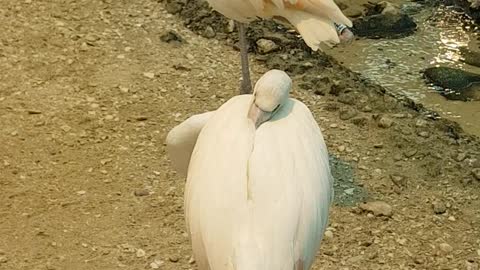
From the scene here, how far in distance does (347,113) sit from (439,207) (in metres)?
0.87

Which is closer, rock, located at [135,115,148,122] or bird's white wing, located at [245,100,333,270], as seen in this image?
bird's white wing, located at [245,100,333,270]

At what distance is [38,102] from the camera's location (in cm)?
501

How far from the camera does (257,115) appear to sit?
10.7 ft

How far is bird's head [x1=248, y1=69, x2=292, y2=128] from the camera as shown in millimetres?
3277

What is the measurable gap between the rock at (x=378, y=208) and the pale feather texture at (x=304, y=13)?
2.43ft

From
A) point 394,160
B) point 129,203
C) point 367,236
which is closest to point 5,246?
point 129,203

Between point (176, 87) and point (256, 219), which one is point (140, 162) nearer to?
point (176, 87)

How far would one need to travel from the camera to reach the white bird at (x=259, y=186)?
281 cm

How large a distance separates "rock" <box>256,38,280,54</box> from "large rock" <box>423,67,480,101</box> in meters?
0.92

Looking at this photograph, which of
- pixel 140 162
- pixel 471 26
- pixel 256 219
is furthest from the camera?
pixel 471 26

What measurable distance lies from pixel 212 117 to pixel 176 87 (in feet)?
6.28

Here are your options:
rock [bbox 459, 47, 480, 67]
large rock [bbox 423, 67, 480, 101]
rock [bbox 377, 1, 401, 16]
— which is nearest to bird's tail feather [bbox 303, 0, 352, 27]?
large rock [bbox 423, 67, 480, 101]

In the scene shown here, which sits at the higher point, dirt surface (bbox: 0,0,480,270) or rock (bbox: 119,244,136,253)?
dirt surface (bbox: 0,0,480,270)

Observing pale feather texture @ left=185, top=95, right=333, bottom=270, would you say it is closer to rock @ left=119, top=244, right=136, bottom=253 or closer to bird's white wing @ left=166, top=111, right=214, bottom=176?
bird's white wing @ left=166, top=111, right=214, bottom=176
